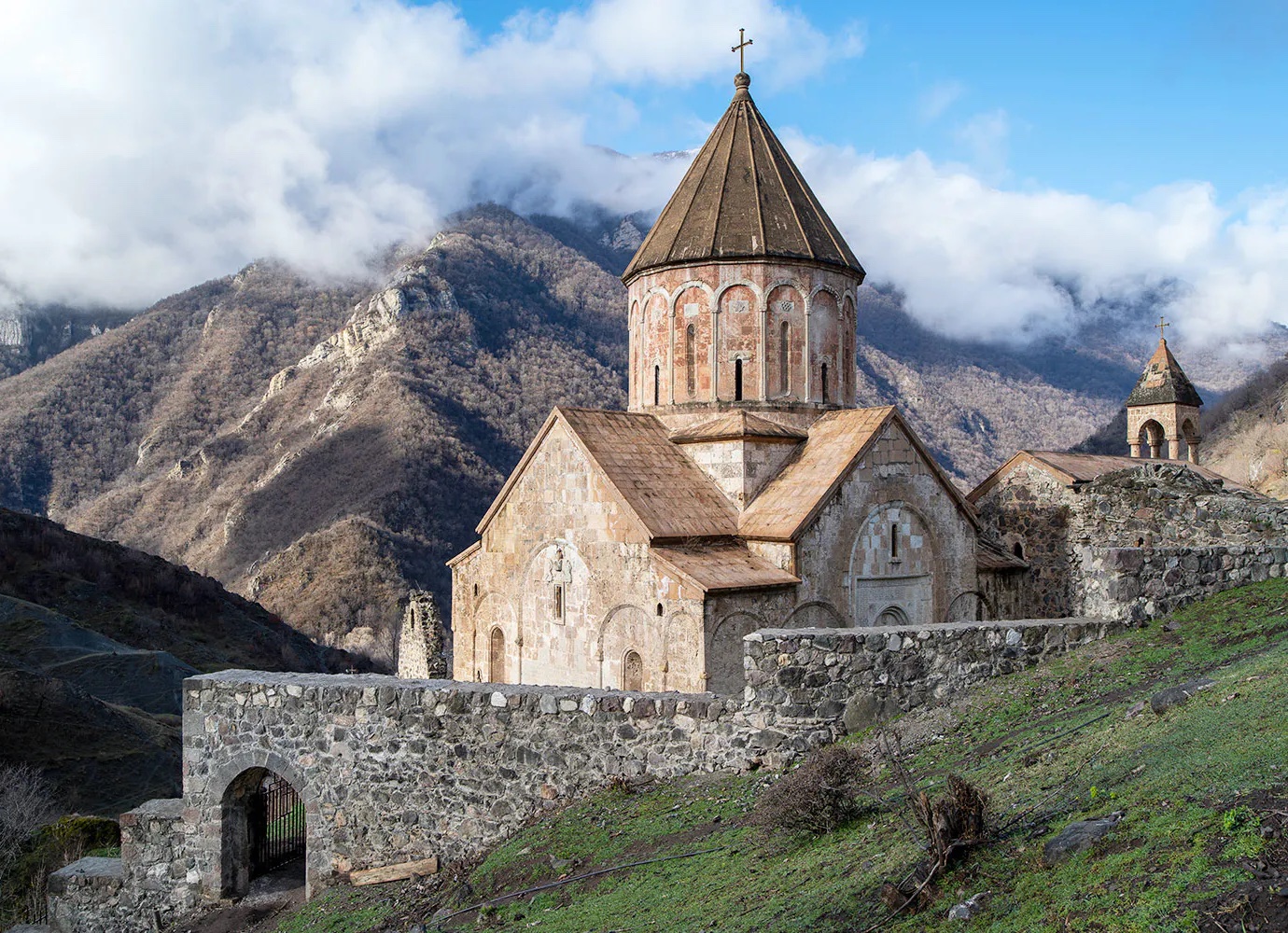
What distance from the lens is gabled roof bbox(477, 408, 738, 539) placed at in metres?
10.8

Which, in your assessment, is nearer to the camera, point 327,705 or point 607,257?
point 327,705

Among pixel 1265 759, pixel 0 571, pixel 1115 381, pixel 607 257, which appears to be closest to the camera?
pixel 1265 759

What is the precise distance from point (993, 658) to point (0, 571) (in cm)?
2832

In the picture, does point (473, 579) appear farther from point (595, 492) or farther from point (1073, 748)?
point (1073, 748)

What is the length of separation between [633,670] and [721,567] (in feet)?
4.68

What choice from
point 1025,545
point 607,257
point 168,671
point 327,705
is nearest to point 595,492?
point 327,705

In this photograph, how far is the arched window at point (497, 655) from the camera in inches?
479

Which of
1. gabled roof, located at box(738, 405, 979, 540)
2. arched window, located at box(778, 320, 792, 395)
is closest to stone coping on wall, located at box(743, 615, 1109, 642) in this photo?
gabled roof, located at box(738, 405, 979, 540)

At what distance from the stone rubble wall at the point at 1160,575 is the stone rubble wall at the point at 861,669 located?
117cm

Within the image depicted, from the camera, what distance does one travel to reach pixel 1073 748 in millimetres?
5023

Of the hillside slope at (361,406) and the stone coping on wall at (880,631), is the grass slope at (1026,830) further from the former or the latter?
the hillside slope at (361,406)

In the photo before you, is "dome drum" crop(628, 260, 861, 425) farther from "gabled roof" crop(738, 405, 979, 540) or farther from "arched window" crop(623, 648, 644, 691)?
"arched window" crop(623, 648, 644, 691)

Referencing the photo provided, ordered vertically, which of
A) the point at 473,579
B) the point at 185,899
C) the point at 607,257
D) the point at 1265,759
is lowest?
the point at 185,899

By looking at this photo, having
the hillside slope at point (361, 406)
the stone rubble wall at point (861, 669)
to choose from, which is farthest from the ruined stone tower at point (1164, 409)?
the hillside slope at point (361, 406)
